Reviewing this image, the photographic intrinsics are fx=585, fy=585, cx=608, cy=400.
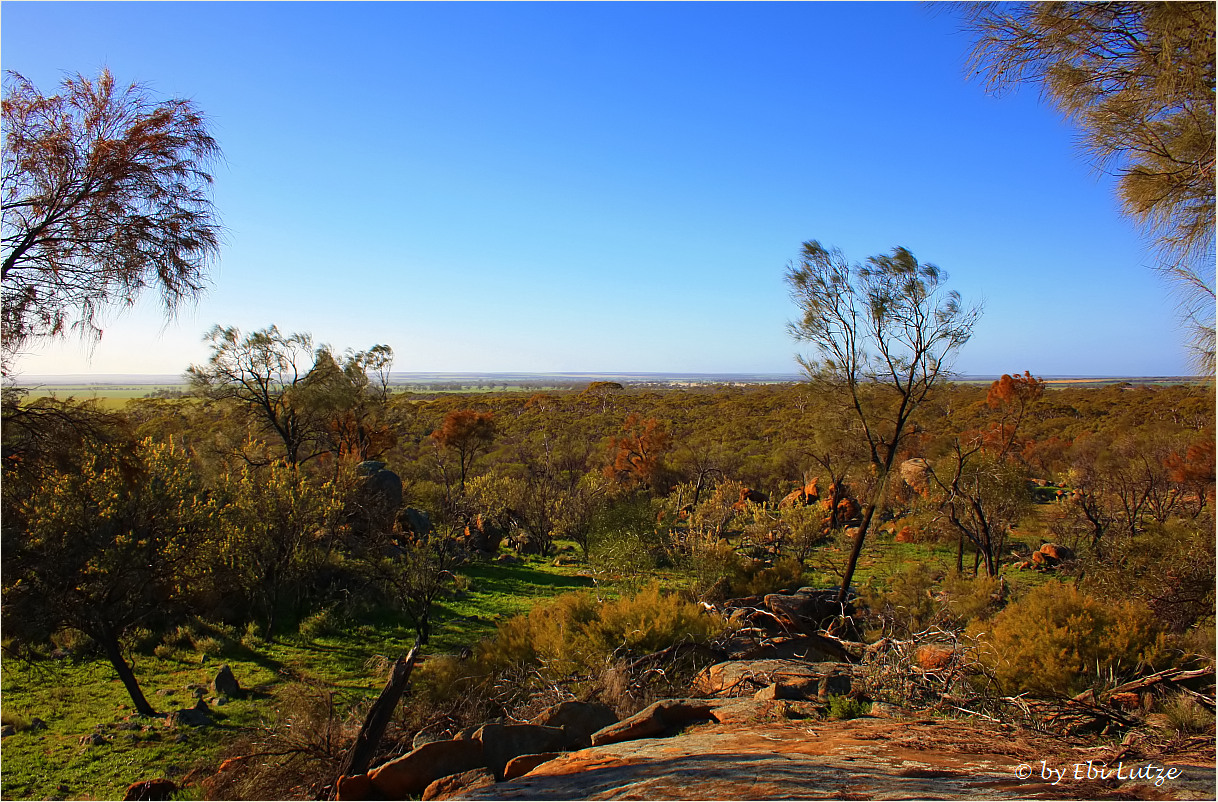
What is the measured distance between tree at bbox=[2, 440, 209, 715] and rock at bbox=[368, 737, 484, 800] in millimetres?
6836

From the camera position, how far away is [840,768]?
3.86 m

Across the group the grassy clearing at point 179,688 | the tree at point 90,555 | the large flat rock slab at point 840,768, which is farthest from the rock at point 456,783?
the tree at point 90,555

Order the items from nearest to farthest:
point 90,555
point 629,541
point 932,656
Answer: point 932,656, point 90,555, point 629,541

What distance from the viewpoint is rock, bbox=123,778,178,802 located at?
6.91m

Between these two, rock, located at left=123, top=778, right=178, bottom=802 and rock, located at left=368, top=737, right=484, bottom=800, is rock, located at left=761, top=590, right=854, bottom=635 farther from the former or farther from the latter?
rock, located at left=123, top=778, right=178, bottom=802

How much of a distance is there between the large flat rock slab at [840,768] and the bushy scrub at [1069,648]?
170 centimetres

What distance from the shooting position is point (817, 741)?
15.4 ft

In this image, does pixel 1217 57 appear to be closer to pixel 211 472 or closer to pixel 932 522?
pixel 932 522

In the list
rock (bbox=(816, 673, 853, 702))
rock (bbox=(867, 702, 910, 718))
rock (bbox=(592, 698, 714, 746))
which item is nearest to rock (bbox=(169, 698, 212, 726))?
rock (bbox=(592, 698, 714, 746))

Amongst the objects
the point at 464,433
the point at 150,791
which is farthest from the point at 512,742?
the point at 464,433

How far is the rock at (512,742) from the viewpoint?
17.3 feet

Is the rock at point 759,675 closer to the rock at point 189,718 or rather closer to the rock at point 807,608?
the rock at point 807,608

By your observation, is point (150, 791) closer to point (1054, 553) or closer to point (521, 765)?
point (521, 765)

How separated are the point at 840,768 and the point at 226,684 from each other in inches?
441
